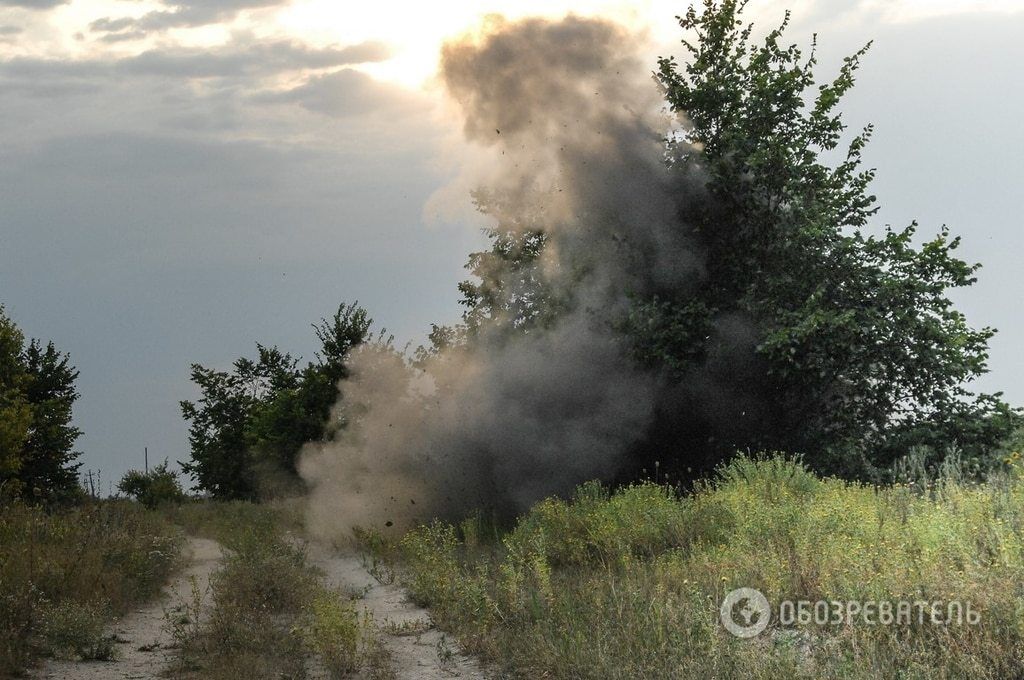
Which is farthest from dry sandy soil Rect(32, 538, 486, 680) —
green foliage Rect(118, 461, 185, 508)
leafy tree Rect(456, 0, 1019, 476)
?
green foliage Rect(118, 461, 185, 508)

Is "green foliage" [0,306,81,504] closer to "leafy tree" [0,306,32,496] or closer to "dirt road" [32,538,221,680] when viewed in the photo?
"leafy tree" [0,306,32,496]

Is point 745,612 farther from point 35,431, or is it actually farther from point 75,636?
point 35,431

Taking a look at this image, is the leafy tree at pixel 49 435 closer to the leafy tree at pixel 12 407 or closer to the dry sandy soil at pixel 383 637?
the leafy tree at pixel 12 407

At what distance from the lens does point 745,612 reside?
9031mm

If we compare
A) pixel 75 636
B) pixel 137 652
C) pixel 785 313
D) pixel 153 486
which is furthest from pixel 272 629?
pixel 153 486

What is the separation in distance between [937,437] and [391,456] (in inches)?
492

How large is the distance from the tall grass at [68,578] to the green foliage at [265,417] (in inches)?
468

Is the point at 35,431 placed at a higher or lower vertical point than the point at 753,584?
higher

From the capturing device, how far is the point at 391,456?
23297mm

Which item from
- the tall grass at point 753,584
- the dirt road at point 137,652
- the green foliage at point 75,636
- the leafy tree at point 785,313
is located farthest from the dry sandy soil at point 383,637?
the leafy tree at point 785,313

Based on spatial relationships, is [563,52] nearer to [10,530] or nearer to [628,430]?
[628,430]

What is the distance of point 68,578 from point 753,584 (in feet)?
29.8

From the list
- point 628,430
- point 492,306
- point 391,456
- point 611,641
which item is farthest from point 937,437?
point 611,641

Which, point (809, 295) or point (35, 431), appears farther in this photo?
point (35, 431)
